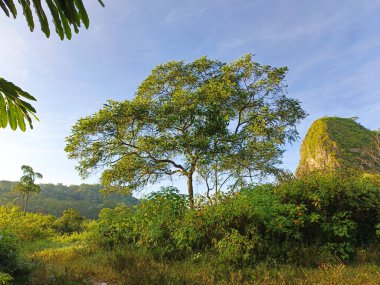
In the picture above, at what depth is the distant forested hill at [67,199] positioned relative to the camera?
8825 cm

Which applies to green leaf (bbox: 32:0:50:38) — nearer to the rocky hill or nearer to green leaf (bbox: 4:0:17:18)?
green leaf (bbox: 4:0:17:18)

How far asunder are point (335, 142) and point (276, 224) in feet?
142

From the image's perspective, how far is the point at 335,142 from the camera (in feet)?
156

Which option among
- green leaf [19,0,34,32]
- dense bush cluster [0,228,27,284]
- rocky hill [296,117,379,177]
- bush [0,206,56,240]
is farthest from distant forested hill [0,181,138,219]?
green leaf [19,0,34,32]

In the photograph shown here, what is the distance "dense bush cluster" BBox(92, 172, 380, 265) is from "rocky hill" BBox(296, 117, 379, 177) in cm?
3389

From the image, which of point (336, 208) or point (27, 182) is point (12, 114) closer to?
point (336, 208)

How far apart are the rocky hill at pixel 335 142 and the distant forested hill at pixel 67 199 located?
141 ft

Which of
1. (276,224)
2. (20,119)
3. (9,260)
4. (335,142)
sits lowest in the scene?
(9,260)

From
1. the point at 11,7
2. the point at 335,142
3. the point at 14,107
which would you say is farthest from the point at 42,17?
the point at 335,142

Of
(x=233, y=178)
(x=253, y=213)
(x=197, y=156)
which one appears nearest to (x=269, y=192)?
(x=253, y=213)

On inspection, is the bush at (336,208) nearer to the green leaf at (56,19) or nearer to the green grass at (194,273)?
the green grass at (194,273)

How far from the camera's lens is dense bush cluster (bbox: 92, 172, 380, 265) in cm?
844

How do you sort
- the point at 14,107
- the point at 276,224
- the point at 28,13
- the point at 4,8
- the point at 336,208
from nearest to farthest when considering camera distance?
the point at 4,8 → the point at 28,13 → the point at 14,107 → the point at 276,224 → the point at 336,208

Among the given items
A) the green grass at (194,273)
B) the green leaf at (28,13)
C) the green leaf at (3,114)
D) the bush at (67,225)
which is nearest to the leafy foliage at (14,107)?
the green leaf at (3,114)
